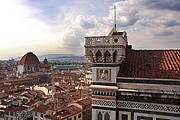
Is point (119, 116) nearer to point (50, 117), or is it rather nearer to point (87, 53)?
point (87, 53)

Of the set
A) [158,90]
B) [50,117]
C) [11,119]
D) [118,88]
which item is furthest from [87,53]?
[11,119]

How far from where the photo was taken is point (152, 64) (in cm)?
1188

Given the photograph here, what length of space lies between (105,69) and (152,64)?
2.68 metres

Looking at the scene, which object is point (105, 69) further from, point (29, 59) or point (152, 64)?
point (29, 59)

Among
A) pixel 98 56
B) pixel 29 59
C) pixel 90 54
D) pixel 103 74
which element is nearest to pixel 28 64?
pixel 29 59

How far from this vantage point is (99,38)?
11.9 meters

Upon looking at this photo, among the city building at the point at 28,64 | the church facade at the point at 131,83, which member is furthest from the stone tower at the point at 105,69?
the city building at the point at 28,64

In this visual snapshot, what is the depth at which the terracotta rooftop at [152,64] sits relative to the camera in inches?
434

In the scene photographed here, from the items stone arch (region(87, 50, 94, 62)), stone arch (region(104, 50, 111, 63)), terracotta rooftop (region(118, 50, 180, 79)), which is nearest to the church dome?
stone arch (region(87, 50, 94, 62))

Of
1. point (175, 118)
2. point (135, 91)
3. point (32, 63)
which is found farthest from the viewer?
point (32, 63)

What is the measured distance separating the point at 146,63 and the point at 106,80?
2582 millimetres

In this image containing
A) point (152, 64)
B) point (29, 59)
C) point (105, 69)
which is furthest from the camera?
point (29, 59)

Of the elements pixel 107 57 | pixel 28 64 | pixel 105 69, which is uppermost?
pixel 107 57

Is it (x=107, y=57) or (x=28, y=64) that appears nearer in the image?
(x=107, y=57)
